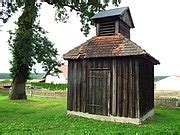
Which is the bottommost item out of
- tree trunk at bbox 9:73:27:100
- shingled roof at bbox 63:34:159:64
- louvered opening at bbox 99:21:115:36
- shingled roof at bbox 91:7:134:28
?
tree trunk at bbox 9:73:27:100

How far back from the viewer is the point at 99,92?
821 inches

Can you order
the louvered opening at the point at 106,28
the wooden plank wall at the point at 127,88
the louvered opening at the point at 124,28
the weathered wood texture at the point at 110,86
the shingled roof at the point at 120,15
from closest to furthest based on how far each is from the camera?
the wooden plank wall at the point at 127,88 < the weathered wood texture at the point at 110,86 < the shingled roof at the point at 120,15 < the louvered opening at the point at 106,28 < the louvered opening at the point at 124,28

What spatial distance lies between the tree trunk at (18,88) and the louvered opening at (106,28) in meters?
17.2

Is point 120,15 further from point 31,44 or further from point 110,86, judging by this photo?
point 31,44

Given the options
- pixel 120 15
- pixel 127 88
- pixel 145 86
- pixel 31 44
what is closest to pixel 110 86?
pixel 127 88

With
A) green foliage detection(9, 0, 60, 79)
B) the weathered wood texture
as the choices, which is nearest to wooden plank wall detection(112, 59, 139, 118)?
the weathered wood texture

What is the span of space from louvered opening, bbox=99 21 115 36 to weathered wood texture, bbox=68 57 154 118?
2.70m

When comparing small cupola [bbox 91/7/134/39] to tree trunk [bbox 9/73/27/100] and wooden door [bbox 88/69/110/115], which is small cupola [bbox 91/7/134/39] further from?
tree trunk [bbox 9/73/27/100]

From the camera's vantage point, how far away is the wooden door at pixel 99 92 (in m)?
20.5

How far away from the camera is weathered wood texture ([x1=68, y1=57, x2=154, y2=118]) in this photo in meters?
19.5

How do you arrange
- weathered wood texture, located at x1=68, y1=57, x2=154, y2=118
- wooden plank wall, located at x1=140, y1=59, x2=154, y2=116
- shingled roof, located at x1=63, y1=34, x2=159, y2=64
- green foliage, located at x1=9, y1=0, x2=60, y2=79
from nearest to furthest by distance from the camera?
weathered wood texture, located at x1=68, y1=57, x2=154, y2=118 → shingled roof, located at x1=63, y1=34, x2=159, y2=64 → wooden plank wall, located at x1=140, y1=59, x2=154, y2=116 → green foliage, located at x1=9, y1=0, x2=60, y2=79

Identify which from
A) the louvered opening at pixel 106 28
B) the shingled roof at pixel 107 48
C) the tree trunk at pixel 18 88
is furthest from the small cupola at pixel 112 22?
the tree trunk at pixel 18 88

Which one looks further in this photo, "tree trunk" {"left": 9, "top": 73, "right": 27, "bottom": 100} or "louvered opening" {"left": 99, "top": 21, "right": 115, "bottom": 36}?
"tree trunk" {"left": 9, "top": 73, "right": 27, "bottom": 100}

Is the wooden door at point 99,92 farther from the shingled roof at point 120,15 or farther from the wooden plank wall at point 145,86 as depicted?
the shingled roof at point 120,15
